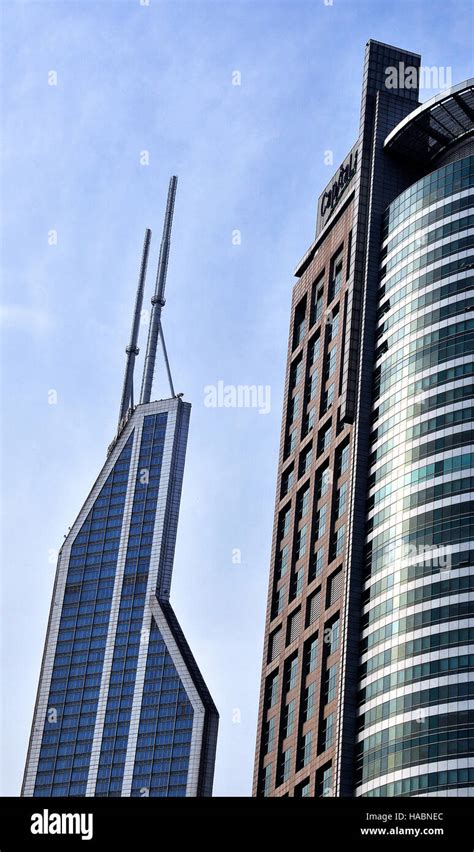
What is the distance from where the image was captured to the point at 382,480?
13900cm

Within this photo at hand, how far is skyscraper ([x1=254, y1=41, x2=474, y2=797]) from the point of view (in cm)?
12250

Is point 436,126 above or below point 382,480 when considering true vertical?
above

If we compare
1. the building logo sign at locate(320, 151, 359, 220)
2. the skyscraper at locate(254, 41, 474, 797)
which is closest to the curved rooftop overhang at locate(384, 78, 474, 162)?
the skyscraper at locate(254, 41, 474, 797)

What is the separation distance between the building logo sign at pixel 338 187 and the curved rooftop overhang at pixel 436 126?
7.90 metres

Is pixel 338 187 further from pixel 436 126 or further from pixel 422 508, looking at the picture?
pixel 422 508

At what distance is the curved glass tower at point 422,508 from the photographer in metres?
119

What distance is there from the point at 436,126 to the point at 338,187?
20738 millimetres

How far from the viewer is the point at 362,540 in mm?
139750
